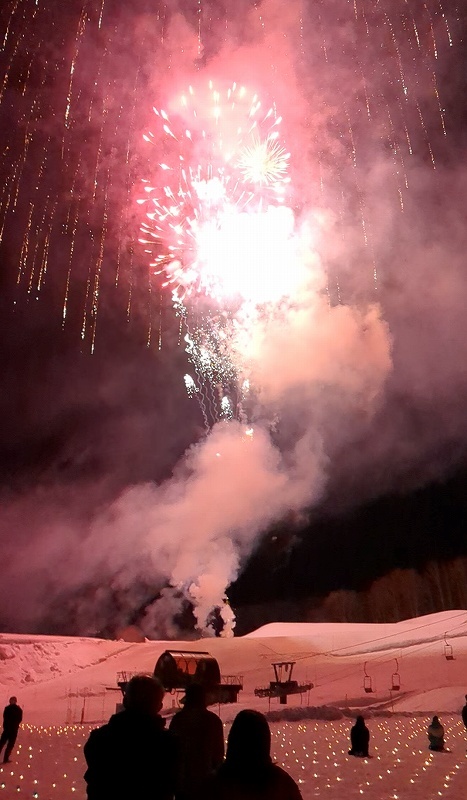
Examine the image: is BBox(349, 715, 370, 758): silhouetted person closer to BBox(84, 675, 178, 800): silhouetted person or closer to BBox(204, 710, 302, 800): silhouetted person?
BBox(84, 675, 178, 800): silhouetted person

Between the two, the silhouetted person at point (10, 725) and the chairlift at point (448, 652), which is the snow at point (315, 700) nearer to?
the chairlift at point (448, 652)

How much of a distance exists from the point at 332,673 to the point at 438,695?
8.21 meters

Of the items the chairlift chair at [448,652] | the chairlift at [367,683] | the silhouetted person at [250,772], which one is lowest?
the silhouetted person at [250,772]

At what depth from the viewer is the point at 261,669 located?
3359 centimetres

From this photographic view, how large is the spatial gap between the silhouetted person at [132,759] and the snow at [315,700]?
6.18 meters

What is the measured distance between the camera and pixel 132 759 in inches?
110

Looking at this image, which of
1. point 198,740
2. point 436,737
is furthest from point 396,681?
point 198,740

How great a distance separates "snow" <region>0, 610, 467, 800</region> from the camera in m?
9.30

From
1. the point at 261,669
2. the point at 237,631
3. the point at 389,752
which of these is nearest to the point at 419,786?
the point at 389,752

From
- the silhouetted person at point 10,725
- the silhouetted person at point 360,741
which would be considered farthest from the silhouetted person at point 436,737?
the silhouetted person at point 10,725

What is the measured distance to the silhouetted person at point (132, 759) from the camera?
2770 millimetres

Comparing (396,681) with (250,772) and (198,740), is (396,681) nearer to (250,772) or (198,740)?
(198,740)

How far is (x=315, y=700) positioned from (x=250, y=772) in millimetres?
25404

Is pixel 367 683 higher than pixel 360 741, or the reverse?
pixel 367 683
